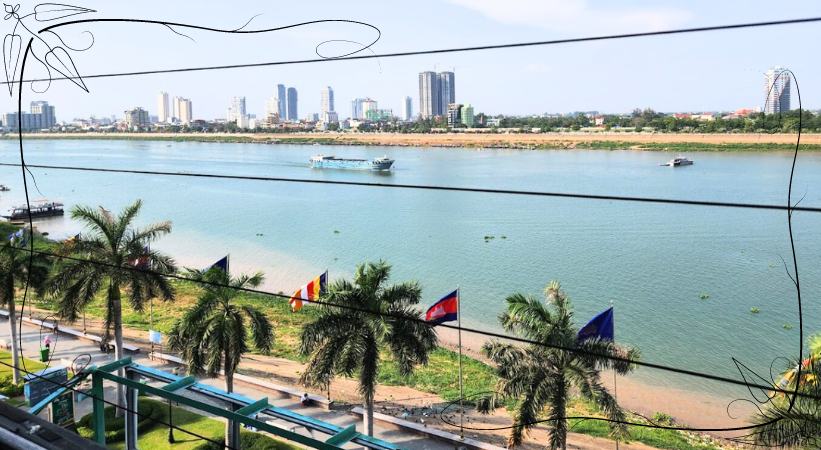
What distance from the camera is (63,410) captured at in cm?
543

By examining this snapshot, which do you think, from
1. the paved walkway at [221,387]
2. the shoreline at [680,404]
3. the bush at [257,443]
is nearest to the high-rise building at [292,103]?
the paved walkway at [221,387]

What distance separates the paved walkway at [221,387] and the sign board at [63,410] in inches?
40.5

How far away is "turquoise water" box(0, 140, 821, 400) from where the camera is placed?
11.0m

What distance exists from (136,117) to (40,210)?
75.7 m

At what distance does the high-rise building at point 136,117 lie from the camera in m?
93.8

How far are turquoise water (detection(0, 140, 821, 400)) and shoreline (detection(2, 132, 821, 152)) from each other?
397 cm

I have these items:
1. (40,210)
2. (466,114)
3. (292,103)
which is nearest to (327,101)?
(292,103)

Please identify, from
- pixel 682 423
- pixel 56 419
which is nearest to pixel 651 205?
pixel 682 423

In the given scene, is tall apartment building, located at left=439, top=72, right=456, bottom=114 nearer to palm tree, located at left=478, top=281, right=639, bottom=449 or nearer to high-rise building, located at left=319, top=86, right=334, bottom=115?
high-rise building, located at left=319, top=86, right=334, bottom=115

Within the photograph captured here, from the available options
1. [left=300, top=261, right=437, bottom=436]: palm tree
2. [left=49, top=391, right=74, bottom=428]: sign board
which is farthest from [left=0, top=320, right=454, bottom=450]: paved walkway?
[left=49, top=391, right=74, bottom=428]: sign board

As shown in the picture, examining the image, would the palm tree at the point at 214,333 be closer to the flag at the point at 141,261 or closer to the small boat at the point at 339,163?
the flag at the point at 141,261

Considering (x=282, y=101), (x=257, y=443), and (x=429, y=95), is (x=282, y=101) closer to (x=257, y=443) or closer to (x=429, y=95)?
(x=429, y=95)

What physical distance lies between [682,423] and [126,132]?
84.6 metres

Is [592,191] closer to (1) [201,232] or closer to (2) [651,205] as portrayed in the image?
(2) [651,205]
